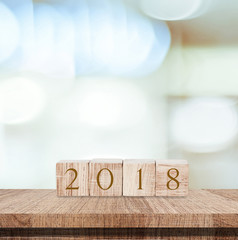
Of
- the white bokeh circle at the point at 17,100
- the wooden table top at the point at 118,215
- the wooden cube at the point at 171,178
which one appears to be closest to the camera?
the wooden table top at the point at 118,215

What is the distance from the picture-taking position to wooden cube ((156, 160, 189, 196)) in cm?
91

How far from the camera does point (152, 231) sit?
0.76 m

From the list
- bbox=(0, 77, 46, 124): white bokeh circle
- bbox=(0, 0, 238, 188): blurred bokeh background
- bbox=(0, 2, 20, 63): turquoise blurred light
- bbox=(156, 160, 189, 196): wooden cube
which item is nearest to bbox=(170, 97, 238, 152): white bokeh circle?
bbox=(0, 0, 238, 188): blurred bokeh background

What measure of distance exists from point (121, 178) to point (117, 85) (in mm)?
428

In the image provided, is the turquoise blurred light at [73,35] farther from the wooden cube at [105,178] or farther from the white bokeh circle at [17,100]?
the wooden cube at [105,178]

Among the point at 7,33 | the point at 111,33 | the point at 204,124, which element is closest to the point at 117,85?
the point at 111,33

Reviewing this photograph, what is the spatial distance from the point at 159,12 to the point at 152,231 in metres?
0.86

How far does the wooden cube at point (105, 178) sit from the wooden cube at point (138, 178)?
23 mm

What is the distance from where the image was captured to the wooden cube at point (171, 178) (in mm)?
913

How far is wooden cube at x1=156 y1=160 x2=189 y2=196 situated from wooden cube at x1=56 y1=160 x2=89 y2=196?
0.24m

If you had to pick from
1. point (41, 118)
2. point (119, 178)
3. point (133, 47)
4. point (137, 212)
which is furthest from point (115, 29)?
point (137, 212)

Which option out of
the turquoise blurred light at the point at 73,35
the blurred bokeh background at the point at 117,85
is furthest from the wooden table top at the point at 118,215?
the turquoise blurred light at the point at 73,35

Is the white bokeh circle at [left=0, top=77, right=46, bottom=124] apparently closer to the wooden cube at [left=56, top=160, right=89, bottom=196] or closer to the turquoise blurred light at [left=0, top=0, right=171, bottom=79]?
the turquoise blurred light at [left=0, top=0, right=171, bottom=79]

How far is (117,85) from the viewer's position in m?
1.18
